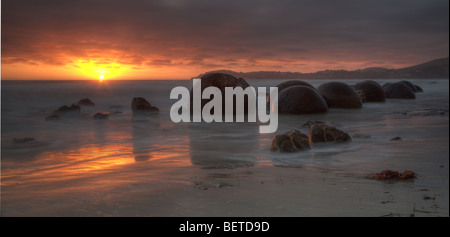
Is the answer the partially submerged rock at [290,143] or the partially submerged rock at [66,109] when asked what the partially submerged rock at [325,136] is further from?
the partially submerged rock at [66,109]

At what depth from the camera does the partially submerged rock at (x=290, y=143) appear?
18.3ft

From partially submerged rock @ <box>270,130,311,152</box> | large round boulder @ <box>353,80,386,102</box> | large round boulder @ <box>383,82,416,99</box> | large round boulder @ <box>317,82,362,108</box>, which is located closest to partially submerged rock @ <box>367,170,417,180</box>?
partially submerged rock @ <box>270,130,311,152</box>

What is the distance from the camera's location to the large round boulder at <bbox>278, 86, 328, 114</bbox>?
11102mm

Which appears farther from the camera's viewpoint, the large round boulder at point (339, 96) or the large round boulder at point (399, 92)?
the large round boulder at point (399, 92)

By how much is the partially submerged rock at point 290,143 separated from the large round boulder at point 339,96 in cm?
741

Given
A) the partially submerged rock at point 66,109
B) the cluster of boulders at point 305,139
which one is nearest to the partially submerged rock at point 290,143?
the cluster of boulders at point 305,139

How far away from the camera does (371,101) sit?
1633 centimetres

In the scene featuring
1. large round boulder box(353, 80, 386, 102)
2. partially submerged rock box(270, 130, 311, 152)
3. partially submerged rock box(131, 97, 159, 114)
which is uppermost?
large round boulder box(353, 80, 386, 102)

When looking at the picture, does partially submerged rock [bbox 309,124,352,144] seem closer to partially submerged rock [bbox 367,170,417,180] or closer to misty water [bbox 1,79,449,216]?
misty water [bbox 1,79,449,216]

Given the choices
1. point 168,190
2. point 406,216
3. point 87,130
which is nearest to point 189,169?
point 168,190

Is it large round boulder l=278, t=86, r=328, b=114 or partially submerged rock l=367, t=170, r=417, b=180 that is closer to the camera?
partially submerged rock l=367, t=170, r=417, b=180

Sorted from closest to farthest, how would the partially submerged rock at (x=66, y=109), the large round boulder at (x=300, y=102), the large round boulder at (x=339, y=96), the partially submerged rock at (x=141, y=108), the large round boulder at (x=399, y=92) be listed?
the large round boulder at (x=300, y=102) → the large round boulder at (x=339, y=96) → the partially submerged rock at (x=66, y=109) → the partially submerged rock at (x=141, y=108) → the large round boulder at (x=399, y=92)

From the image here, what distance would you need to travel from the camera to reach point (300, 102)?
11180mm

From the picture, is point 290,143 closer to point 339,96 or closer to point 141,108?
point 339,96
